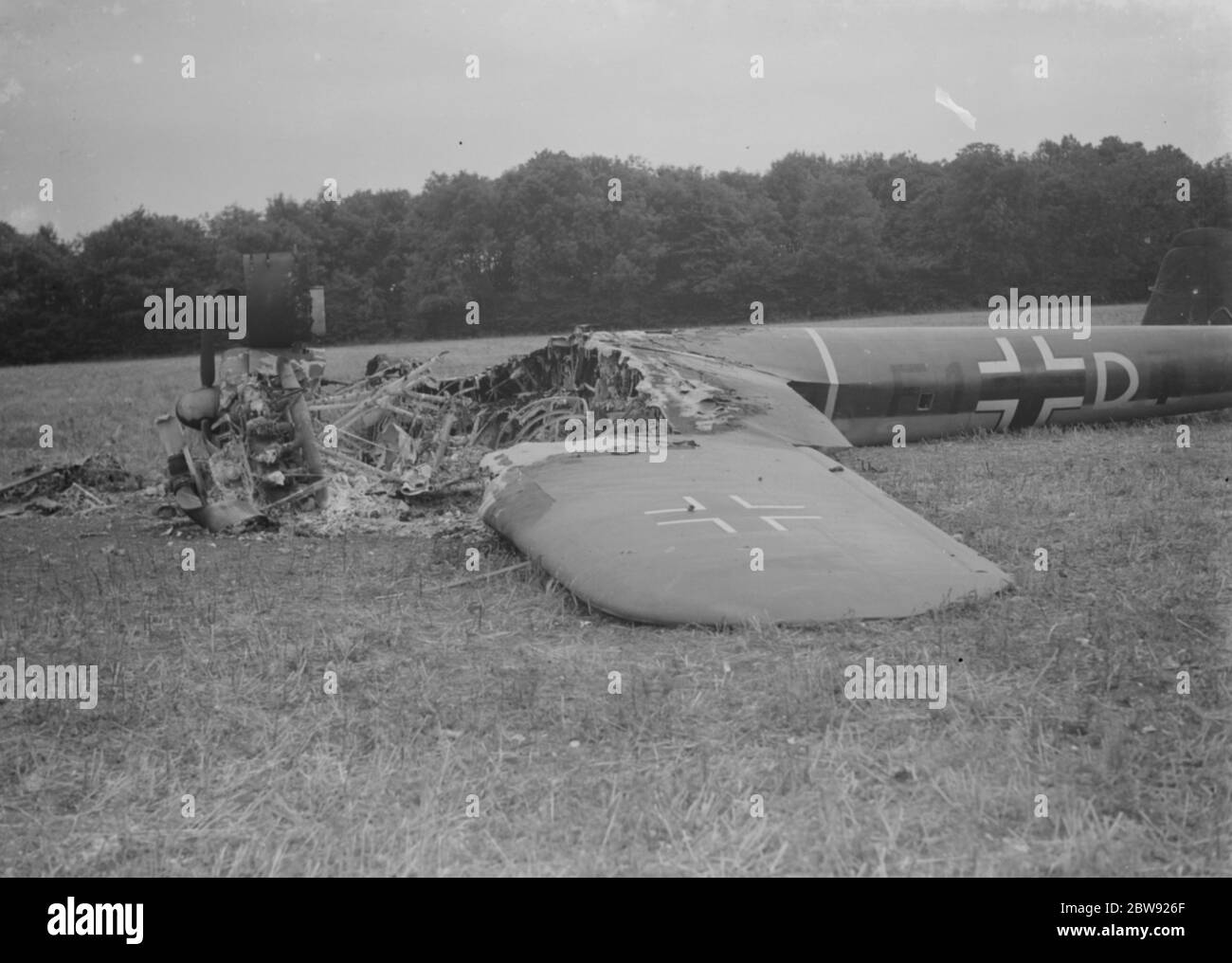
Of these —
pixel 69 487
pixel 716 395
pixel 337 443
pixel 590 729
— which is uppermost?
pixel 716 395

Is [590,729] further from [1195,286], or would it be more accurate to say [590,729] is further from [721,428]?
[1195,286]

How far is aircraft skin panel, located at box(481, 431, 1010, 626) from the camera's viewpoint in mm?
5543

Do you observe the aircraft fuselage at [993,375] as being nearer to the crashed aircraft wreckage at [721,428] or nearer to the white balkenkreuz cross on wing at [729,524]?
the crashed aircraft wreckage at [721,428]

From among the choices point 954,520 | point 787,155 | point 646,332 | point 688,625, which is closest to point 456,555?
point 688,625

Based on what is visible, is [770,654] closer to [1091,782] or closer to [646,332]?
[1091,782]

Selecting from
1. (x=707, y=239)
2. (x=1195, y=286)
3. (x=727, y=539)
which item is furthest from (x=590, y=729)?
(x=707, y=239)

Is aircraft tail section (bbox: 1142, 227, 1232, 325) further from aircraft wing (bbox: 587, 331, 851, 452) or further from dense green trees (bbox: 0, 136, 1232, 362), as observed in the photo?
dense green trees (bbox: 0, 136, 1232, 362)

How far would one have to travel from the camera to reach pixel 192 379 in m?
24.7

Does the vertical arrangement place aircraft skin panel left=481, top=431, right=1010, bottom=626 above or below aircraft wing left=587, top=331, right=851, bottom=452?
below

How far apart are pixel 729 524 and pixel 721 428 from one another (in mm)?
2306

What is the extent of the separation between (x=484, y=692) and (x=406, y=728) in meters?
0.51

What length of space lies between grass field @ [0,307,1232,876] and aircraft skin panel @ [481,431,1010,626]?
0.57 feet

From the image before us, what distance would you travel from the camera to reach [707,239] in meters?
28.8

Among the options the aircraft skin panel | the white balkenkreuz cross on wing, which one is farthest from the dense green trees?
the white balkenkreuz cross on wing
